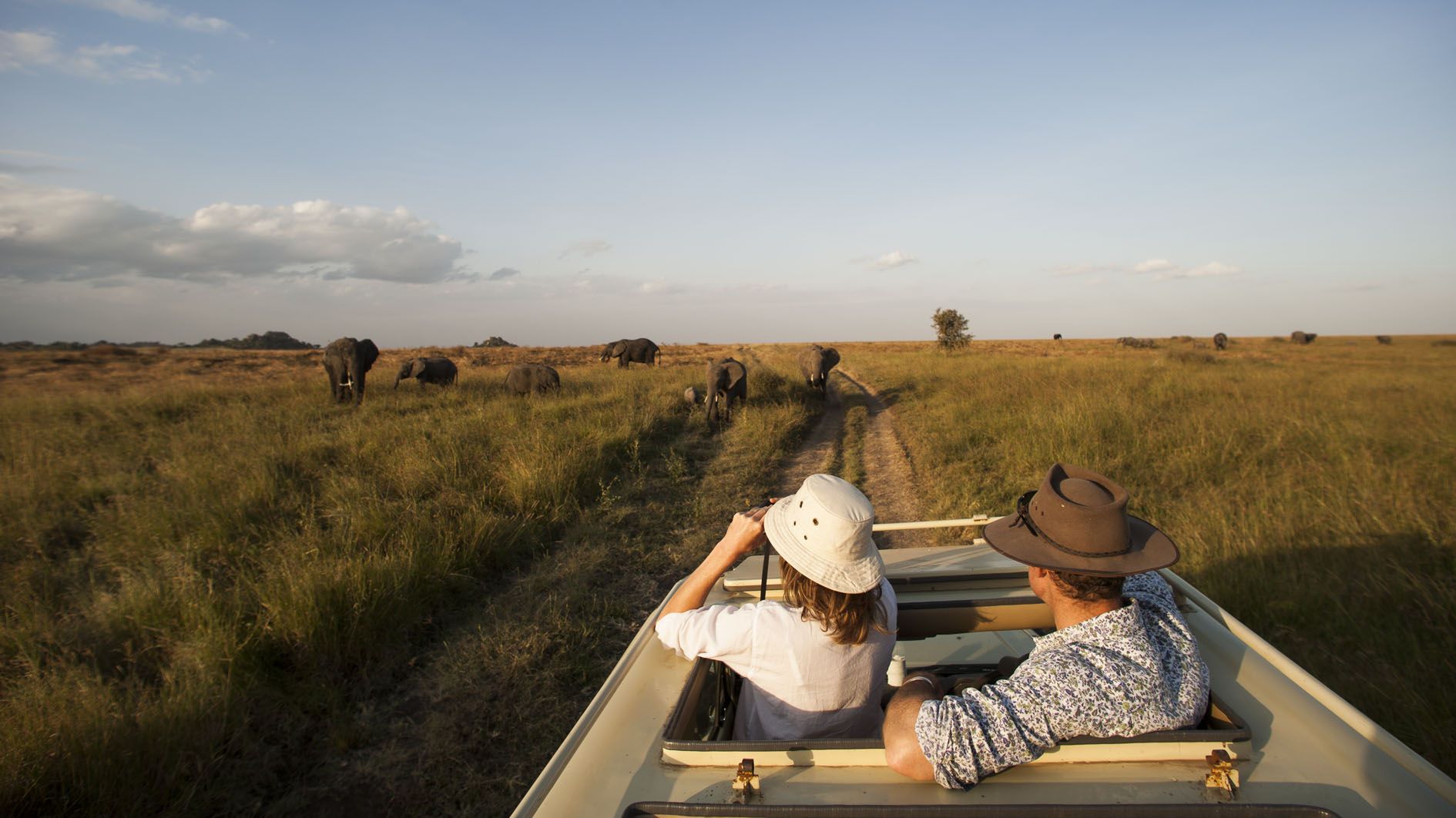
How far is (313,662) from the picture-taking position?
3.83 metres

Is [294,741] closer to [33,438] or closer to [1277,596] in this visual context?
[1277,596]

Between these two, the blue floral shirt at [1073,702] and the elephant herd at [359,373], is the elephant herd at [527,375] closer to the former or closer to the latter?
the elephant herd at [359,373]

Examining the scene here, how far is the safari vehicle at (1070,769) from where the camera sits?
1.40 metres

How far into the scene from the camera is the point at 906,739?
158 centimetres

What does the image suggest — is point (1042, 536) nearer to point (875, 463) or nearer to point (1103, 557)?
point (1103, 557)

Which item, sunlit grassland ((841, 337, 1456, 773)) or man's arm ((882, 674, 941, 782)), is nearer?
man's arm ((882, 674, 941, 782))

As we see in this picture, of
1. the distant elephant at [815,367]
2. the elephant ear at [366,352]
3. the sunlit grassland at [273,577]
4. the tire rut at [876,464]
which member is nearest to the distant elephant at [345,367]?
the elephant ear at [366,352]

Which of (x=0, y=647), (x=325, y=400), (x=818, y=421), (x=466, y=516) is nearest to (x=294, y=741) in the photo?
(x=0, y=647)

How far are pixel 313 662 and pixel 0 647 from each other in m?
1.70

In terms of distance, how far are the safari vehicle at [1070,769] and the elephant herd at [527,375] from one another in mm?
11086

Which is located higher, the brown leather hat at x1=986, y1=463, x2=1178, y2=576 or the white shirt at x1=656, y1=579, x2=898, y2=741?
the brown leather hat at x1=986, y1=463, x2=1178, y2=576

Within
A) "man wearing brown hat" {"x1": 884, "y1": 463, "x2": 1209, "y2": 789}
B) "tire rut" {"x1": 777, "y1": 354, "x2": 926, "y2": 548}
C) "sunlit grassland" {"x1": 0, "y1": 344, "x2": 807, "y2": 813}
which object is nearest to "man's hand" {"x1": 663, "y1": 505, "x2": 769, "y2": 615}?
"man wearing brown hat" {"x1": 884, "y1": 463, "x2": 1209, "y2": 789}

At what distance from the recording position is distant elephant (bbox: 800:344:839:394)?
18.1m

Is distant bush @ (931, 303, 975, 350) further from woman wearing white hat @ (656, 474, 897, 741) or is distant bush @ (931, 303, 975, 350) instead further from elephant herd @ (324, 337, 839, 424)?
woman wearing white hat @ (656, 474, 897, 741)
